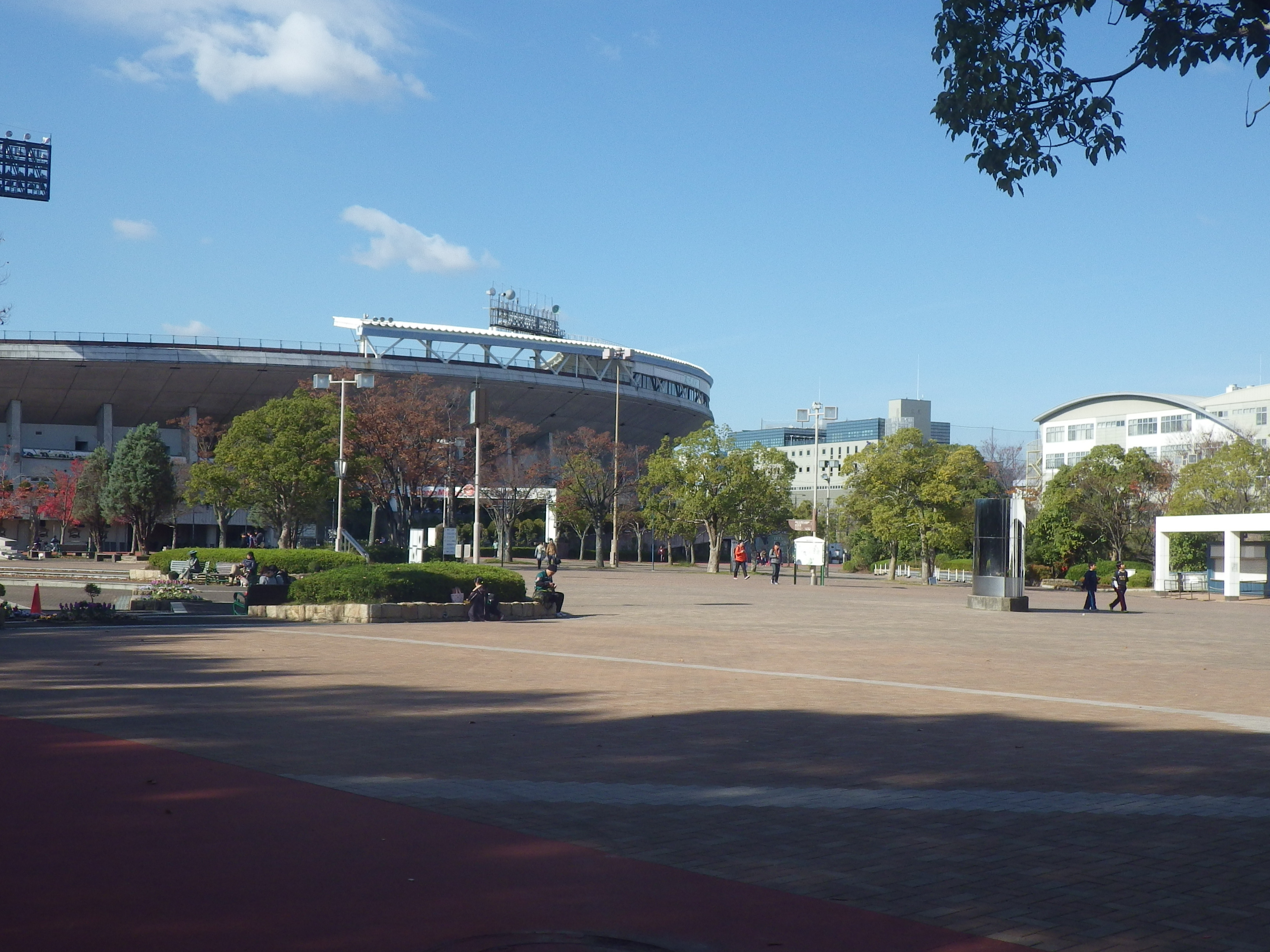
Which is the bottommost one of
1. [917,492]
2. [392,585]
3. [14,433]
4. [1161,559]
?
[392,585]

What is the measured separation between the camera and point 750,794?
7324 mm

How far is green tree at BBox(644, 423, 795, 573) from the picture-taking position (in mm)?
60250

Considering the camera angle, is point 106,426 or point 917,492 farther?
point 106,426

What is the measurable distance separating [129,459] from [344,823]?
6104 centimetres

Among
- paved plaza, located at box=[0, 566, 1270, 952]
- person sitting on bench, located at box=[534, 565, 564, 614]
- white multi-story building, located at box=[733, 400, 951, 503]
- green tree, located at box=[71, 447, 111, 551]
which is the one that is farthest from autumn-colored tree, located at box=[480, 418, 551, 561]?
white multi-story building, located at box=[733, 400, 951, 503]

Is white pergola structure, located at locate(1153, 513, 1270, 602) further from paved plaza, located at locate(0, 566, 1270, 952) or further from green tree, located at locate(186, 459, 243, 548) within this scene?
green tree, located at locate(186, 459, 243, 548)

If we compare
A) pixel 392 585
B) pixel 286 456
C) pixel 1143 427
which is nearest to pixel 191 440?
pixel 286 456

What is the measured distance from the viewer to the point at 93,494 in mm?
63906

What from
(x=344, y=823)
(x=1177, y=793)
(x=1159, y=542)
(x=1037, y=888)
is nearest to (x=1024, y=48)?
(x=1177, y=793)

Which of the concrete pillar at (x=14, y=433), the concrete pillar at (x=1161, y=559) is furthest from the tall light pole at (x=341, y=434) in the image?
the concrete pillar at (x=14, y=433)

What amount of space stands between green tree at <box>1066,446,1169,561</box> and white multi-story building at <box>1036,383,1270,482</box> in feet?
50.4

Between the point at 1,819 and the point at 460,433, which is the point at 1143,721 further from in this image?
the point at 460,433

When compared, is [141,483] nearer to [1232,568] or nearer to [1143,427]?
[1232,568]

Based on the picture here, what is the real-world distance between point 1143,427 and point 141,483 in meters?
76.5
